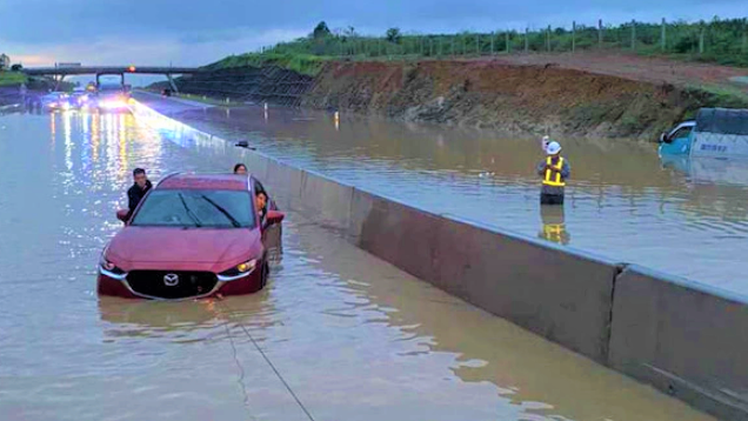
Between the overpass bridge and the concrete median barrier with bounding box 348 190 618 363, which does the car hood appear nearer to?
the concrete median barrier with bounding box 348 190 618 363

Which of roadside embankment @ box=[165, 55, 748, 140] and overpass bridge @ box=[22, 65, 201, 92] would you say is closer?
roadside embankment @ box=[165, 55, 748, 140]

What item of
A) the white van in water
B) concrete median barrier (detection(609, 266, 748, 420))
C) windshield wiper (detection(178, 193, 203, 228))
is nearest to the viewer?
concrete median barrier (detection(609, 266, 748, 420))

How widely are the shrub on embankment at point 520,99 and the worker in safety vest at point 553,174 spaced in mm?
20895

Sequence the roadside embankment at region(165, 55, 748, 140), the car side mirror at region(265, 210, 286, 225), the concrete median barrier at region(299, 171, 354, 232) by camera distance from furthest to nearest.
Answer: the roadside embankment at region(165, 55, 748, 140) → the concrete median barrier at region(299, 171, 354, 232) → the car side mirror at region(265, 210, 286, 225)

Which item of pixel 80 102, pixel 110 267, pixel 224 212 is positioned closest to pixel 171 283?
pixel 110 267

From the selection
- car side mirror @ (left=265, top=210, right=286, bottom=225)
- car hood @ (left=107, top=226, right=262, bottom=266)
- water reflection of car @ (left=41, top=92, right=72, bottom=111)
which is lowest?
car hood @ (left=107, top=226, right=262, bottom=266)

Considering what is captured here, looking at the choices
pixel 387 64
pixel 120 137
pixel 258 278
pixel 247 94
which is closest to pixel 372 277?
pixel 258 278

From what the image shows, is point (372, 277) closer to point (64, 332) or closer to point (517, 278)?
point (517, 278)

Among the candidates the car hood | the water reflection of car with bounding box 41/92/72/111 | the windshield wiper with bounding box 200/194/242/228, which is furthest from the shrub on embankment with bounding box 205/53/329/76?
the car hood

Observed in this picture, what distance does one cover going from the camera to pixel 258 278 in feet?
34.3

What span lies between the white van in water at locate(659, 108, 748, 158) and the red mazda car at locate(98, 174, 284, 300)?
23.9 metres

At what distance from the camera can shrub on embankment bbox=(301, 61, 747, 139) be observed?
41.7 m

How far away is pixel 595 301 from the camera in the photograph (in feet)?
25.6

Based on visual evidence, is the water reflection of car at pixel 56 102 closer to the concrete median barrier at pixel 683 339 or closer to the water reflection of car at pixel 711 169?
the water reflection of car at pixel 711 169
